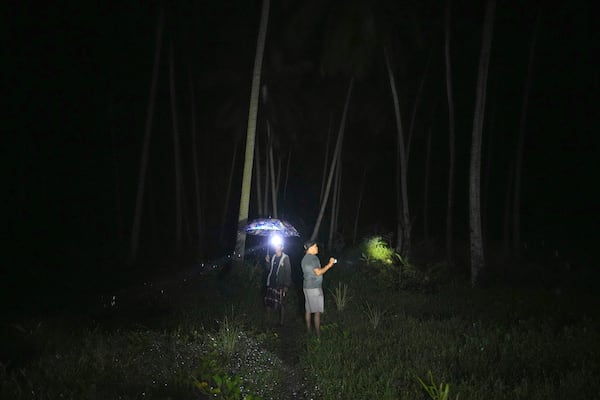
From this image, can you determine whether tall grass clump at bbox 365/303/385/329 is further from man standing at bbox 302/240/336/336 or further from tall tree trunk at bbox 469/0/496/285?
tall tree trunk at bbox 469/0/496/285

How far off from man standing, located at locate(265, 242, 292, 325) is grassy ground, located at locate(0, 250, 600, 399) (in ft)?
1.67

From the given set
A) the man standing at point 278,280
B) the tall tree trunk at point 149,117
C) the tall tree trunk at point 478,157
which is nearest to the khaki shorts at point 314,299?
the man standing at point 278,280

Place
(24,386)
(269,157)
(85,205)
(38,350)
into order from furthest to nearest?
(85,205) < (269,157) < (38,350) < (24,386)

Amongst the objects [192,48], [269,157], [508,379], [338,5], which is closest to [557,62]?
[338,5]

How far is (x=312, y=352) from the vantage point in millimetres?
7641

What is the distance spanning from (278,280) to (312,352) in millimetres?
2534

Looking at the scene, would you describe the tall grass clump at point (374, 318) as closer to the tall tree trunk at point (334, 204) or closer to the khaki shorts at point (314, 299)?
the khaki shorts at point (314, 299)

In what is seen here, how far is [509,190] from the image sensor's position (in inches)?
904

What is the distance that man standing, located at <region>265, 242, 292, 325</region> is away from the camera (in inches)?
390

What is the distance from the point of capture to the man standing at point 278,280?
9.91 meters

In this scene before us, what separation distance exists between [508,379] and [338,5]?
15746mm

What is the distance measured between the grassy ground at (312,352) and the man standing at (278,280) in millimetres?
510

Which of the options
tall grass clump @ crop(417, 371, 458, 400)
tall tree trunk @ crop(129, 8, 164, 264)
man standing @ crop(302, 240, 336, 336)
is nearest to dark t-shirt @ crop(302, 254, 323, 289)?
man standing @ crop(302, 240, 336, 336)

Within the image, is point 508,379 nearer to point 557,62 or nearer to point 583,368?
point 583,368
